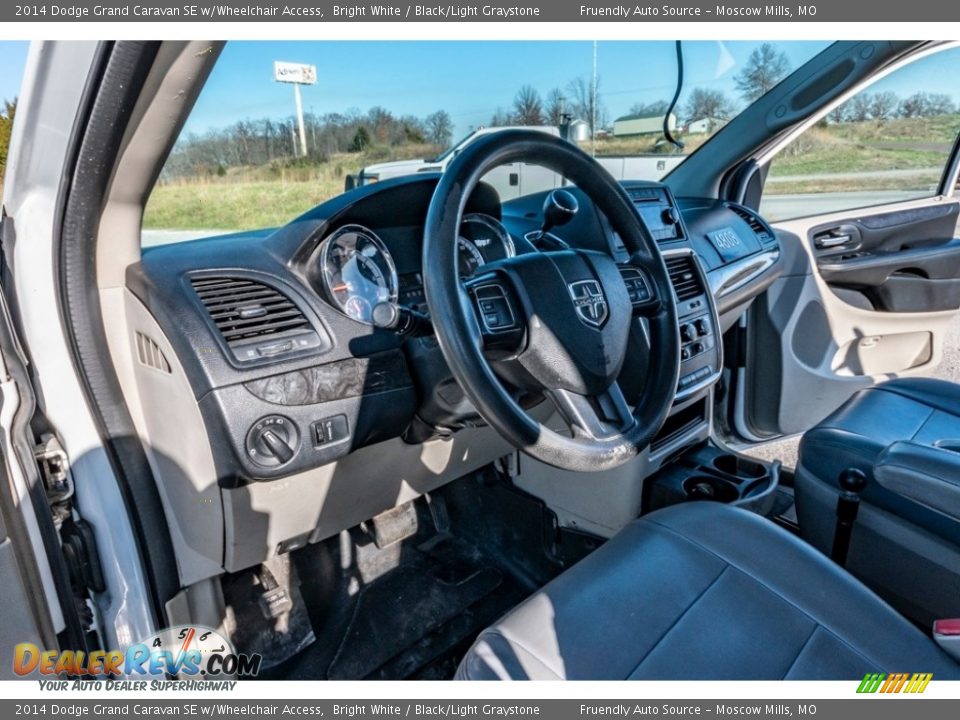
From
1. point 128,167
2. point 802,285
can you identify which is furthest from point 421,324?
point 802,285

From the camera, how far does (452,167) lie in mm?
1127

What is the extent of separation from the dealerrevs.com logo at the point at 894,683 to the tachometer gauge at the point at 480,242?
46.0 inches

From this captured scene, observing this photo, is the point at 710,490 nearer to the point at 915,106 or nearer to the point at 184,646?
the point at 184,646

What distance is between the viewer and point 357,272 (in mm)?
1482

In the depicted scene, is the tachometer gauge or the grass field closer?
the grass field

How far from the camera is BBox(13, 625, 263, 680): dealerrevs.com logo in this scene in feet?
4.37

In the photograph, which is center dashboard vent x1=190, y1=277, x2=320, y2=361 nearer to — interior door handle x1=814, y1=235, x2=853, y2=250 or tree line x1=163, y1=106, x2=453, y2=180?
tree line x1=163, y1=106, x2=453, y2=180

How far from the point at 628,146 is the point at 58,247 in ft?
6.01

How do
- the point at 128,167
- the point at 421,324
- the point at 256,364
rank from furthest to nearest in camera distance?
the point at 421,324 < the point at 256,364 < the point at 128,167

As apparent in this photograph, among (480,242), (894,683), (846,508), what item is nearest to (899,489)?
(846,508)

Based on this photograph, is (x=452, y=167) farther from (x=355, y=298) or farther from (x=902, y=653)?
(x=902, y=653)

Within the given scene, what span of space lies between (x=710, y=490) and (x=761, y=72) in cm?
157

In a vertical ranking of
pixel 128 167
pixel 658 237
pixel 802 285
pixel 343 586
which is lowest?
pixel 343 586

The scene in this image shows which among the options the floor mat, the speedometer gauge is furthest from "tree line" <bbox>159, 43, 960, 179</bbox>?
the floor mat
